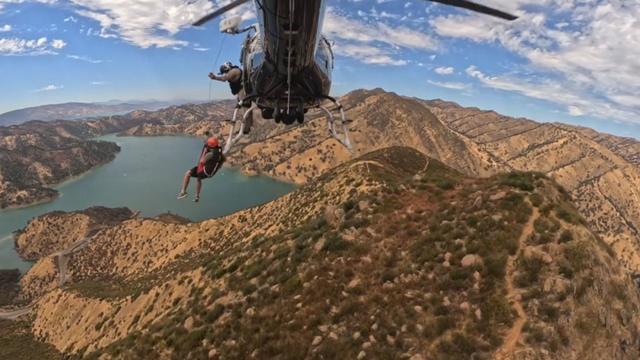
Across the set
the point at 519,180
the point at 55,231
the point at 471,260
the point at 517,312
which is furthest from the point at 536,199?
the point at 55,231

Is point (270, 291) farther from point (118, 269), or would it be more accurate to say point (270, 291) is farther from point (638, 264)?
point (638, 264)

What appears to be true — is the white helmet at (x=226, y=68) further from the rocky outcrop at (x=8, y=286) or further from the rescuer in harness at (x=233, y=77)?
the rocky outcrop at (x=8, y=286)

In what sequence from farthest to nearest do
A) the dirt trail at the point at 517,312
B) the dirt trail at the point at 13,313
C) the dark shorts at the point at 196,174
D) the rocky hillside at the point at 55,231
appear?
1. the rocky hillside at the point at 55,231
2. the dirt trail at the point at 13,313
3. the dirt trail at the point at 517,312
4. the dark shorts at the point at 196,174

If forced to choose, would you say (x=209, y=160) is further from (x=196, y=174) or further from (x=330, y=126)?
(x=330, y=126)

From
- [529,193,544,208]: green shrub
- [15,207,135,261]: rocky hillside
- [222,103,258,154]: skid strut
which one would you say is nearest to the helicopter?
[222,103,258,154]: skid strut

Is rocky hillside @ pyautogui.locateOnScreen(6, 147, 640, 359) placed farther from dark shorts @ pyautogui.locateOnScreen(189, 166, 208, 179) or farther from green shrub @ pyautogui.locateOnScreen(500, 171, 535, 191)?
dark shorts @ pyautogui.locateOnScreen(189, 166, 208, 179)

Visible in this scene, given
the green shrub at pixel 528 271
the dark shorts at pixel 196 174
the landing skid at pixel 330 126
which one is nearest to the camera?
the landing skid at pixel 330 126

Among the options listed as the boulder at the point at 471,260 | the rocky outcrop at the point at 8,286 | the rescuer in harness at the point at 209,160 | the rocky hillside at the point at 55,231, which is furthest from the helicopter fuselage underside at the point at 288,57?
the rocky hillside at the point at 55,231

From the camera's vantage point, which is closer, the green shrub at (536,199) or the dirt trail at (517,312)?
the dirt trail at (517,312)
